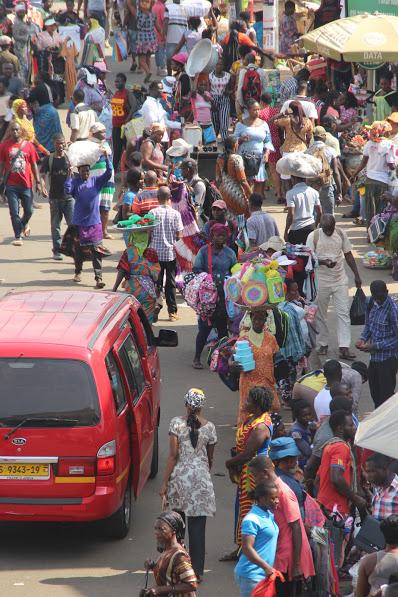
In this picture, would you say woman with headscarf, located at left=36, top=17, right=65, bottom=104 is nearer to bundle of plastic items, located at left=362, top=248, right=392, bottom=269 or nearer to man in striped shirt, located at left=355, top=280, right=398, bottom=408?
bundle of plastic items, located at left=362, top=248, right=392, bottom=269

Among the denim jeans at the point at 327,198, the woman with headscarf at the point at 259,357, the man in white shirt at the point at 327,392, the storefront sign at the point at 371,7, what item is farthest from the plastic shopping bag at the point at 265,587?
the storefront sign at the point at 371,7

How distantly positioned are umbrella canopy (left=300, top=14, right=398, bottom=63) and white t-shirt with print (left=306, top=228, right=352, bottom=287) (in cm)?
671

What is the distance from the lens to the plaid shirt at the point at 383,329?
12.8m

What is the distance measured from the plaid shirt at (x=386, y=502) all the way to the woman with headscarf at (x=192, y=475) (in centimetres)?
132

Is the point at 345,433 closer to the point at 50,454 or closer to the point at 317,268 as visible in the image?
the point at 50,454

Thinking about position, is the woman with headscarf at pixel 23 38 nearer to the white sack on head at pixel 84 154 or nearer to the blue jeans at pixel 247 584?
the white sack on head at pixel 84 154

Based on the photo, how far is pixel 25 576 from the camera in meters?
9.89

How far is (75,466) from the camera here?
977 cm

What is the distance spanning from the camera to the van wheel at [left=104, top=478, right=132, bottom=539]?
10.4 m

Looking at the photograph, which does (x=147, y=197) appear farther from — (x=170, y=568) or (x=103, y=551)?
(x=170, y=568)

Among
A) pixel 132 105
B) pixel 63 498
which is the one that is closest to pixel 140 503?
pixel 63 498

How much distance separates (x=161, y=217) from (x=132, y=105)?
785cm

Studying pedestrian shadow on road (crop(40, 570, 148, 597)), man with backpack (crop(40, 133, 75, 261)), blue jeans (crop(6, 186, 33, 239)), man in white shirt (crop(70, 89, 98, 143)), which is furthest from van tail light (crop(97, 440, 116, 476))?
man in white shirt (crop(70, 89, 98, 143))

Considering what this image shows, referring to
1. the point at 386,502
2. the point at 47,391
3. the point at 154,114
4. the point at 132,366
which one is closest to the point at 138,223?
the point at 132,366
